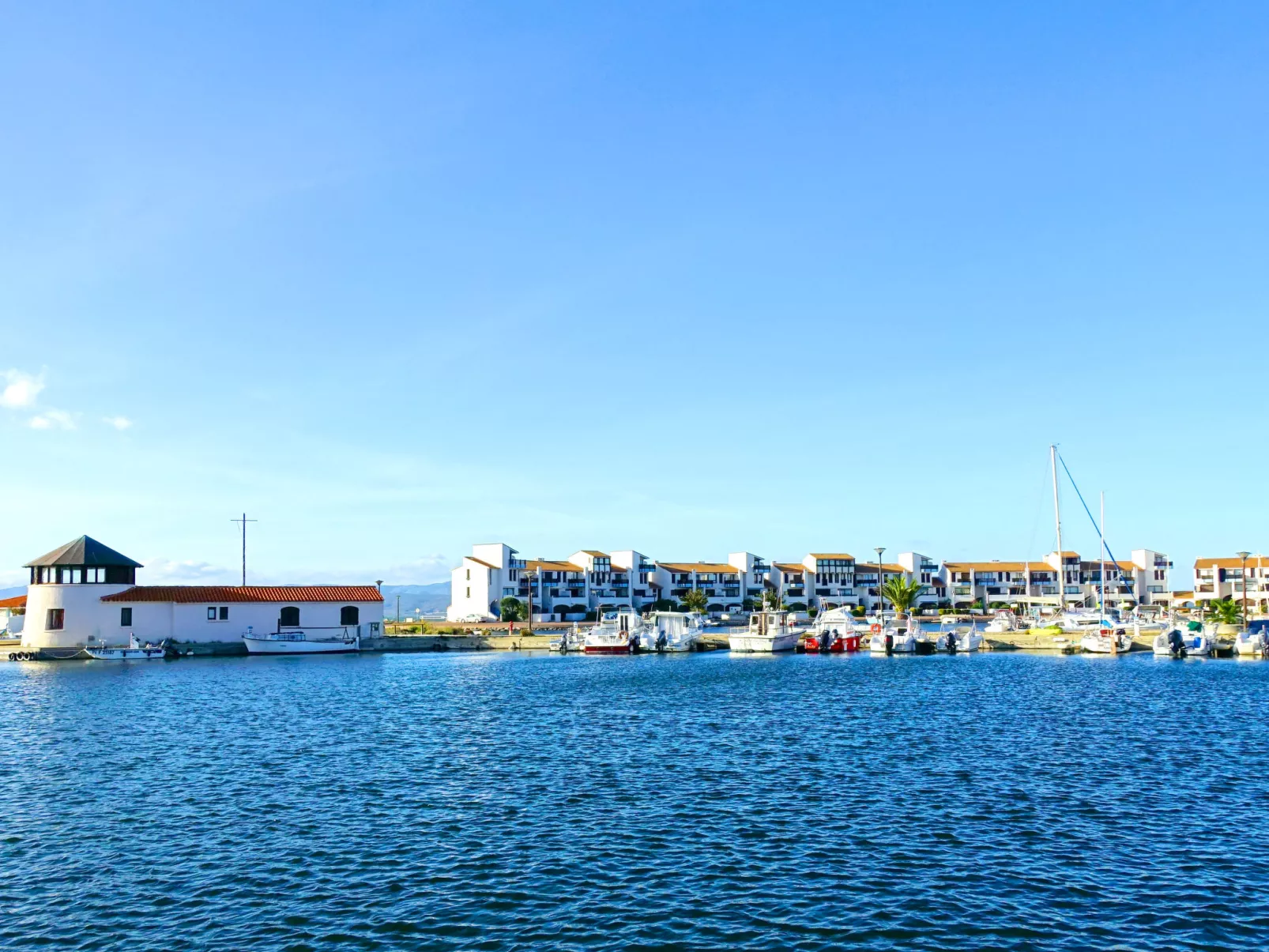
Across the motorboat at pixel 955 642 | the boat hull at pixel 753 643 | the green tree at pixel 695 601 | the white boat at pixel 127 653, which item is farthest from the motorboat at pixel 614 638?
the green tree at pixel 695 601

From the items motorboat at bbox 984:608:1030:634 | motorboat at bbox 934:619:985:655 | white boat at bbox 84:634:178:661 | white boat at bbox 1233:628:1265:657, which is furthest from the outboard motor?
white boat at bbox 84:634:178:661

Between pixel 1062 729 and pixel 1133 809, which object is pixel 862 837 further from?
pixel 1062 729

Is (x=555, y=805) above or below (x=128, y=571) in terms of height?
below

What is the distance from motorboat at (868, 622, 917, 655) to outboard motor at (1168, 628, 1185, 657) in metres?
25.3

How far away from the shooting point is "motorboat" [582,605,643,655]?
4409 inches

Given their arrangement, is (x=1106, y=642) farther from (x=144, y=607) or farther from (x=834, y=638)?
(x=144, y=607)

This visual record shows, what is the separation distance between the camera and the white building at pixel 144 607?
9862cm

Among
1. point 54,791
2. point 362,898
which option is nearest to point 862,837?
point 362,898

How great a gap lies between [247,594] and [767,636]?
5958cm

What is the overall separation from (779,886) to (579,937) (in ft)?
19.6

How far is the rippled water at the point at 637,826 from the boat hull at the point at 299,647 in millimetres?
43751

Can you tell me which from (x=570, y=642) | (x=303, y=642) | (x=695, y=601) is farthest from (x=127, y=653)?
(x=695, y=601)

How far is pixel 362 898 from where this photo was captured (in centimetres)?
2398

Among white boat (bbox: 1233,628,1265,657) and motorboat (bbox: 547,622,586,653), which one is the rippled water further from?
motorboat (bbox: 547,622,586,653)
